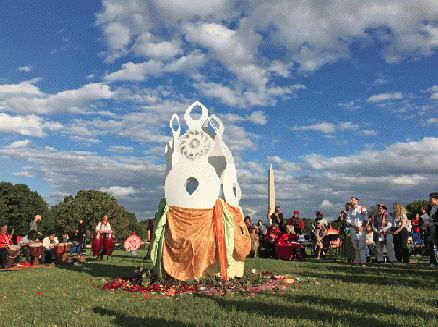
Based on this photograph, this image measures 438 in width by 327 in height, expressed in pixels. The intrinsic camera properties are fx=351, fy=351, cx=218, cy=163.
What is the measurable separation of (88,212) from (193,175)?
42885 millimetres

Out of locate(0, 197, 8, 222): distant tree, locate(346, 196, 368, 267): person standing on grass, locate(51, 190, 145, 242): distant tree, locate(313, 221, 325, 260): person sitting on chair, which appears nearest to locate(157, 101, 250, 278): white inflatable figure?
locate(346, 196, 368, 267): person standing on grass

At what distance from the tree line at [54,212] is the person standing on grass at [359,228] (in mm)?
38854

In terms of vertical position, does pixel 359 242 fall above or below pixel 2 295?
above

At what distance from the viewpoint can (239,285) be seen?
25.8 ft

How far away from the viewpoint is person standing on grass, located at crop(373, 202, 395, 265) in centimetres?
1271

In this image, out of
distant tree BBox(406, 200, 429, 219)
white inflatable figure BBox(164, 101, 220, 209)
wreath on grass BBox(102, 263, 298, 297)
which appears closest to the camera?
wreath on grass BBox(102, 263, 298, 297)

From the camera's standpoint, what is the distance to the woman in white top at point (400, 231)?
12344 mm

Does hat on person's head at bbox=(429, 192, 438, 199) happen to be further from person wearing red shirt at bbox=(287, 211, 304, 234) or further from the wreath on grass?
person wearing red shirt at bbox=(287, 211, 304, 234)

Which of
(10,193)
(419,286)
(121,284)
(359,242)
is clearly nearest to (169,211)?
(121,284)

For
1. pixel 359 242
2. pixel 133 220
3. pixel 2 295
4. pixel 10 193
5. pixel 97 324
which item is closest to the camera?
pixel 97 324

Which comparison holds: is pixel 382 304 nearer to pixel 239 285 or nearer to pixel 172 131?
pixel 239 285

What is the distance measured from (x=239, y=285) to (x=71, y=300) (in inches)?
137

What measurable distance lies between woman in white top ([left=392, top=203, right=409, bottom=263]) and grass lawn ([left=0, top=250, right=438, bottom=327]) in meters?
4.06

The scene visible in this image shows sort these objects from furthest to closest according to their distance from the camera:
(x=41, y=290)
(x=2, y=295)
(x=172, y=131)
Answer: (x=172, y=131) < (x=41, y=290) < (x=2, y=295)
